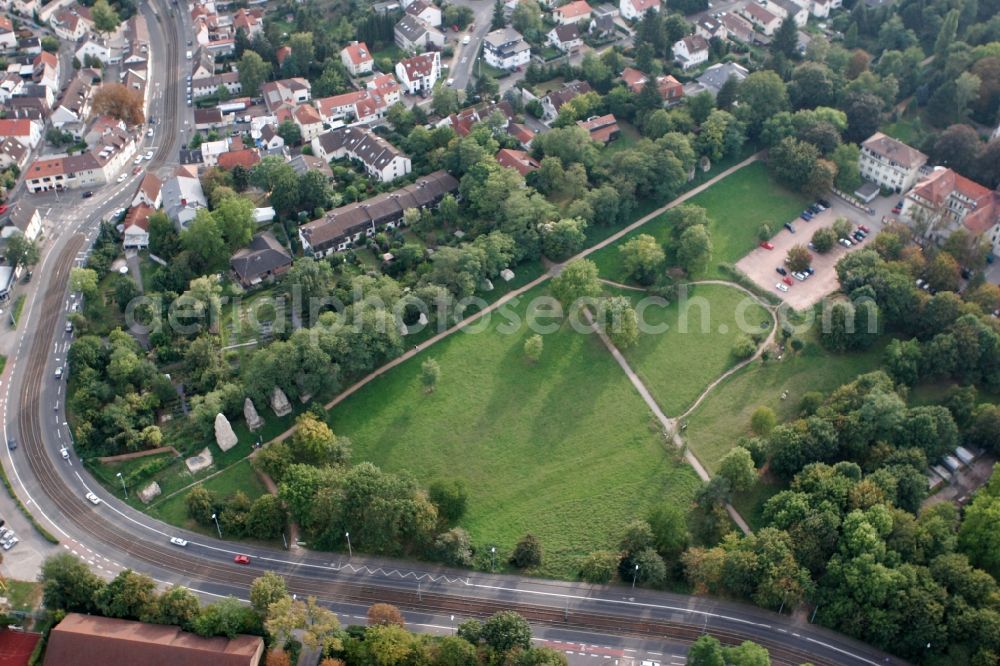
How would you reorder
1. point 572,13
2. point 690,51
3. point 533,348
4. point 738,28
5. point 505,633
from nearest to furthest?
point 505,633, point 533,348, point 690,51, point 738,28, point 572,13

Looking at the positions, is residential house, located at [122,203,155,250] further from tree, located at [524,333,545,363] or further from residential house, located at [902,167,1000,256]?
residential house, located at [902,167,1000,256]

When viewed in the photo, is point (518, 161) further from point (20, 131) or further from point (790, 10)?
point (20, 131)

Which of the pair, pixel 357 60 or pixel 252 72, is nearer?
pixel 252 72

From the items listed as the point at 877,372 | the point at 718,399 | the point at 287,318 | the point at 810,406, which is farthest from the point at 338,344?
the point at 877,372

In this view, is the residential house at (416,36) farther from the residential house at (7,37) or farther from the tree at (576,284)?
the residential house at (7,37)

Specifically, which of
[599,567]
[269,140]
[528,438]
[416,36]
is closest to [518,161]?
[269,140]

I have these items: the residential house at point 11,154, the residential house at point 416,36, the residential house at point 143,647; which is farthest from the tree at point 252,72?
the residential house at point 143,647

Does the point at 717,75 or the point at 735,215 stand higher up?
the point at 717,75

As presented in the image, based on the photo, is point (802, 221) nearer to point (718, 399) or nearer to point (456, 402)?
point (718, 399)
